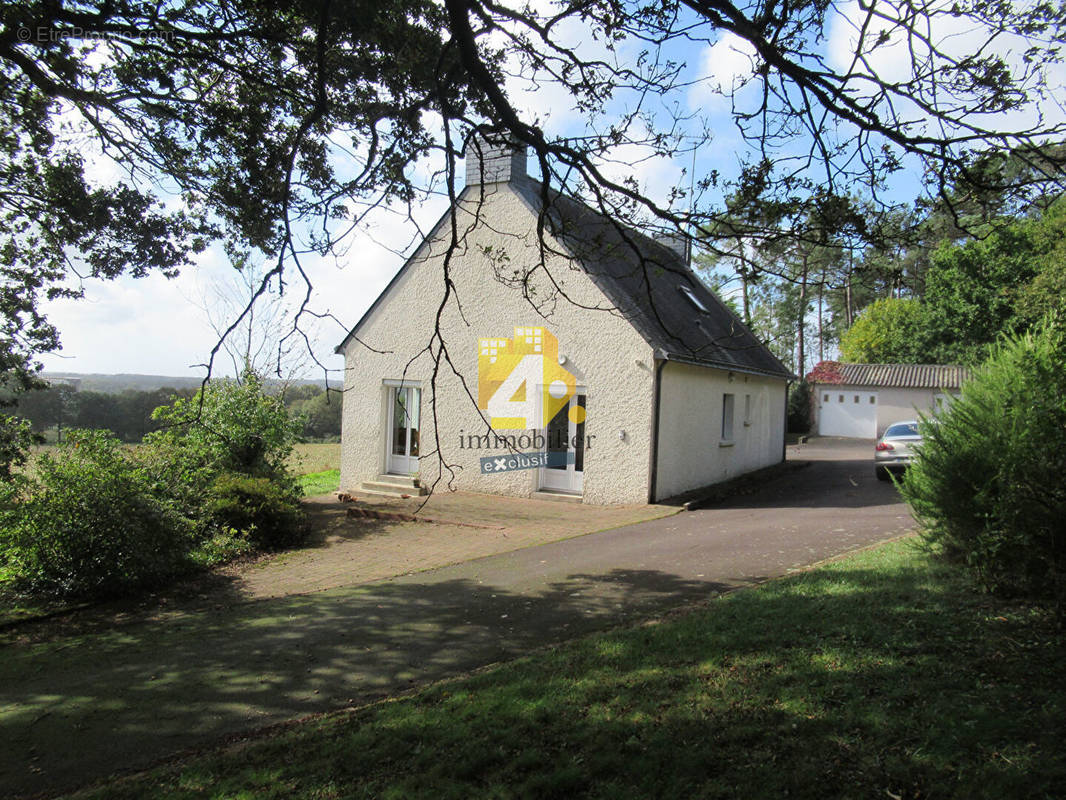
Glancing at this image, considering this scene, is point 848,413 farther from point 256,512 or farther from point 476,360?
point 256,512

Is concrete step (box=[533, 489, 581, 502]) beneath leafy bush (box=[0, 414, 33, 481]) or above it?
beneath

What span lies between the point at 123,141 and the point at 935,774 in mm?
9350

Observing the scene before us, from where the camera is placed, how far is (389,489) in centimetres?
1655

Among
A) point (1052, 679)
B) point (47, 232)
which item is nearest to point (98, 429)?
point (47, 232)

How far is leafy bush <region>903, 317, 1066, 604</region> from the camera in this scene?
Result: 534 cm

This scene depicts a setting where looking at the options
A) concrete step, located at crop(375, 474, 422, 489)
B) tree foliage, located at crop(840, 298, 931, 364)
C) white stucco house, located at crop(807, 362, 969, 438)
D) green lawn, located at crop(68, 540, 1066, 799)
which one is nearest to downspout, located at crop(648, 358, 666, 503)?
concrete step, located at crop(375, 474, 422, 489)

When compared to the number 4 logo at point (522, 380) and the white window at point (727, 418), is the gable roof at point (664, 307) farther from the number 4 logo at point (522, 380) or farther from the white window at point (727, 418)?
the number 4 logo at point (522, 380)

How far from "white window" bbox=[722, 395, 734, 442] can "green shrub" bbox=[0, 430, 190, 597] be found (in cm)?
1331

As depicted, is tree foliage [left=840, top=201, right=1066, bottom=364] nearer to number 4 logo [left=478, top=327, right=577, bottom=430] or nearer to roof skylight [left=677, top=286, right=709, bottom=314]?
roof skylight [left=677, top=286, right=709, bottom=314]

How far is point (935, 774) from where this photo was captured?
10.4 feet

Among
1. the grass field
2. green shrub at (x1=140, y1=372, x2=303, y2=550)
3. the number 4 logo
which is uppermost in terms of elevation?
the number 4 logo

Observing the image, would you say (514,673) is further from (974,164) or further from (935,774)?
(974,164)

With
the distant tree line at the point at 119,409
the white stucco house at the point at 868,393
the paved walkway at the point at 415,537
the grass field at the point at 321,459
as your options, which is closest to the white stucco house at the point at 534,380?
the paved walkway at the point at 415,537

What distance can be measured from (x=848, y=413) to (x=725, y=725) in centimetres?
3611
